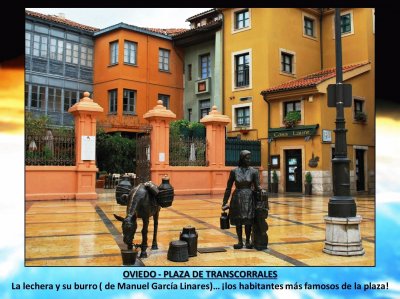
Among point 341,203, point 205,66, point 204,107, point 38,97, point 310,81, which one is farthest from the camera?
point 205,66

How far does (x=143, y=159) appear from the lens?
1731cm

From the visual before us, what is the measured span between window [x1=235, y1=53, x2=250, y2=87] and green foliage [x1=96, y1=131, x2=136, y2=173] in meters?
7.10

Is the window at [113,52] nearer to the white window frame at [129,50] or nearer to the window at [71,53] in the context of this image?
the white window frame at [129,50]

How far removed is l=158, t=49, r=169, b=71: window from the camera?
26.5 meters

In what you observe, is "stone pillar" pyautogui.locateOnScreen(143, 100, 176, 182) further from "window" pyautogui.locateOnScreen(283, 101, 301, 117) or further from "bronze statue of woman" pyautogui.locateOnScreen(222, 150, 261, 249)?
"bronze statue of woman" pyautogui.locateOnScreen(222, 150, 261, 249)

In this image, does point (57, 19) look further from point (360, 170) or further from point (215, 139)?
point (360, 170)

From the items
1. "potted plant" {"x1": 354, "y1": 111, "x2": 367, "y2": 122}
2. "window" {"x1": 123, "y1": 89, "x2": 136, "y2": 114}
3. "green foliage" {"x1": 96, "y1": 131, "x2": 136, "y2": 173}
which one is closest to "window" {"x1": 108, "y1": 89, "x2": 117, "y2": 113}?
"window" {"x1": 123, "y1": 89, "x2": 136, "y2": 114}

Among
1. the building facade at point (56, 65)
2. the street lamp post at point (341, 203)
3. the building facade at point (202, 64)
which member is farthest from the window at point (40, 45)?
the street lamp post at point (341, 203)

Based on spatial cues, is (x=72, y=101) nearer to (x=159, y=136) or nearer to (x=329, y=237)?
(x=159, y=136)

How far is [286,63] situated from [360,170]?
711cm

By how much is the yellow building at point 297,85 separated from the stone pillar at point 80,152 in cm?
995

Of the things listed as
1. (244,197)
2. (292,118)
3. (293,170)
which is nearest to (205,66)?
(292,118)

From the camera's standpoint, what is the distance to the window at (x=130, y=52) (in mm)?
24953

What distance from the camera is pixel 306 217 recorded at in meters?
10.7
